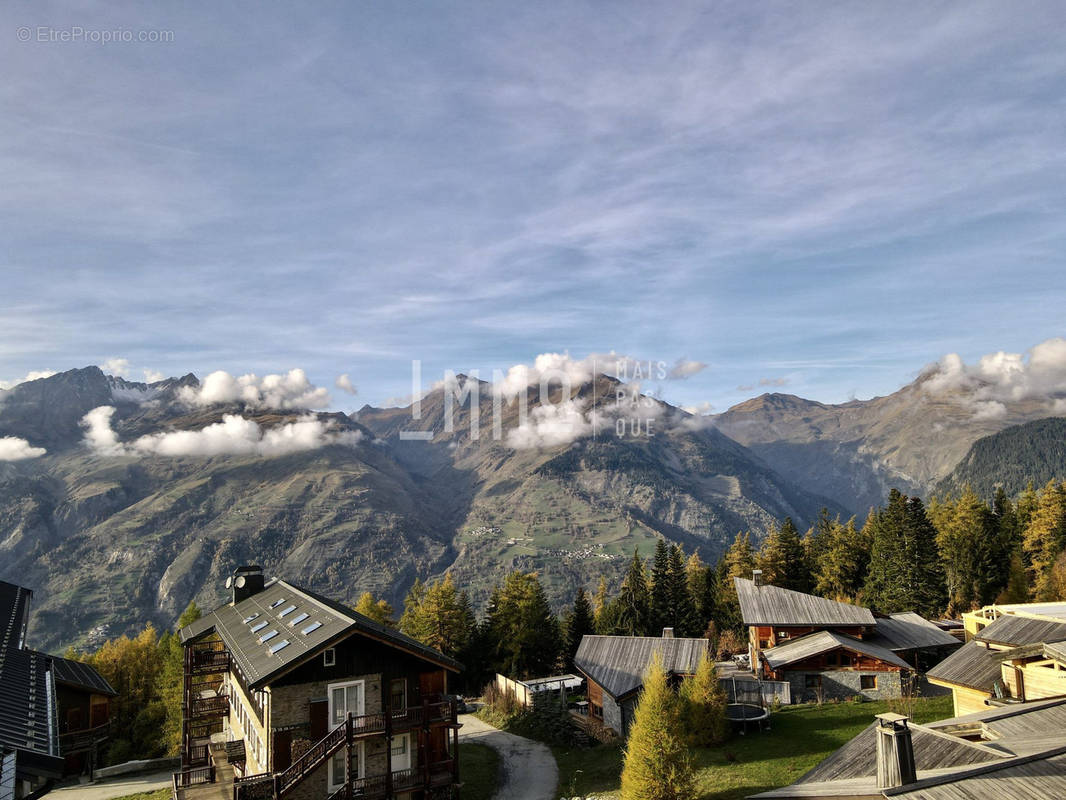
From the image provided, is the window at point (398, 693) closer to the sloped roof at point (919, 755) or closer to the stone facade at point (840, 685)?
the sloped roof at point (919, 755)

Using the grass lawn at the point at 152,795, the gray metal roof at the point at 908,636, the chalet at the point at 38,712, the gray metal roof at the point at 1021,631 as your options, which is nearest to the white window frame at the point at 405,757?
the chalet at the point at 38,712

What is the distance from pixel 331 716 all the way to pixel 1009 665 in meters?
31.9

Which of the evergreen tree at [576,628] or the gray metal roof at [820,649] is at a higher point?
the gray metal roof at [820,649]

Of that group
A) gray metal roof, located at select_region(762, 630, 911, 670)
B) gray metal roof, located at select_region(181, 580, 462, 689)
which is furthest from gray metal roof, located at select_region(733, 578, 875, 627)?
gray metal roof, located at select_region(181, 580, 462, 689)

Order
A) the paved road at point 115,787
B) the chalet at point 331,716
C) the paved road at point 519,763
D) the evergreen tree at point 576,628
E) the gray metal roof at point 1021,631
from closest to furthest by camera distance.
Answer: the chalet at point 331,716
the gray metal roof at point 1021,631
the paved road at point 519,763
the paved road at point 115,787
the evergreen tree at point 576,628

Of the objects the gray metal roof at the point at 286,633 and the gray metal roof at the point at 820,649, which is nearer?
the gray metal roof at the point at 286,633

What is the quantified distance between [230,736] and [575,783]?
834 inches

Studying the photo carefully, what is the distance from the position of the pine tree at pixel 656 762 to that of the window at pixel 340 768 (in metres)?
11.9

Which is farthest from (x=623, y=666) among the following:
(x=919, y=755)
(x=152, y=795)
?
(x=919, y=755)

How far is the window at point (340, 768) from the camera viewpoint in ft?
90.3

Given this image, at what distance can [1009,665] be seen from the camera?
100ft

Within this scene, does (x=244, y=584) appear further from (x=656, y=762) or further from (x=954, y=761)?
(x=954, y=761)

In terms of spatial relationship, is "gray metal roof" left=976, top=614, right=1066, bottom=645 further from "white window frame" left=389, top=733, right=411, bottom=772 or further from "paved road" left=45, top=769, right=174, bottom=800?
"paved road" left=45, top=769, right=174, bottom=800

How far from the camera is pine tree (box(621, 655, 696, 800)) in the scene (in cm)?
2389
